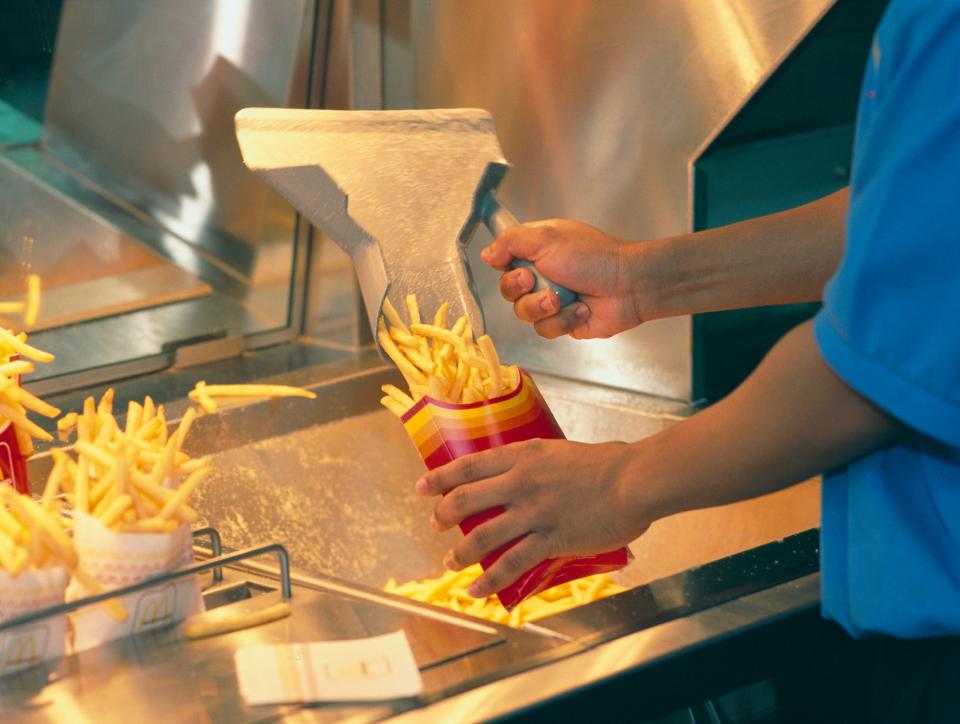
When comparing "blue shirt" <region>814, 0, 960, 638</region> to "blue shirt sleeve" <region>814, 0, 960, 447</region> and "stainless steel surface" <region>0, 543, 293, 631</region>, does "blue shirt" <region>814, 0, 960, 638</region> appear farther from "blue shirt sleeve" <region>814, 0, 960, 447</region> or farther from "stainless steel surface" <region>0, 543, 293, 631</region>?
"stainless steel surface" <region>0, 543, 293, 631</region>

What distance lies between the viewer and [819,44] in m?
1.99

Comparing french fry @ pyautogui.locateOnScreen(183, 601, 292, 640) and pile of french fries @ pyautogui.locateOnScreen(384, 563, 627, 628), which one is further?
pile of french fries @ pyautogui.locateOnScreen(384, 563, 627, 628)

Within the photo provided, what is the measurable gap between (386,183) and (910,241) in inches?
32.6

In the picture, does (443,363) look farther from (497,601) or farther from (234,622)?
(497,601)

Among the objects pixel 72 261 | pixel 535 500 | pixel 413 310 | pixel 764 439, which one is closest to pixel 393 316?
pixel 413 310

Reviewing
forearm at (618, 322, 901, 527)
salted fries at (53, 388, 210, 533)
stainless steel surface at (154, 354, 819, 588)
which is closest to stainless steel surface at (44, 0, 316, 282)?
stainless steel surface at (154, 354, 819, 588)

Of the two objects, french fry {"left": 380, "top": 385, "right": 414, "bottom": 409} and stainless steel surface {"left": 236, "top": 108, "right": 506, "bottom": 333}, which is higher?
stainless steel surface {"left": 236, "top": 108, "right": 506, "bottom": 333}

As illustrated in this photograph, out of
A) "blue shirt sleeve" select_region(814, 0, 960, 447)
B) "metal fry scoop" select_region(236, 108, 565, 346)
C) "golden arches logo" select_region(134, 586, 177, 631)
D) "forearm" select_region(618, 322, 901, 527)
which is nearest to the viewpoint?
"blue shirt sleeve" select_region(814, 0, 960, 447)

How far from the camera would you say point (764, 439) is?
1094 millimetres

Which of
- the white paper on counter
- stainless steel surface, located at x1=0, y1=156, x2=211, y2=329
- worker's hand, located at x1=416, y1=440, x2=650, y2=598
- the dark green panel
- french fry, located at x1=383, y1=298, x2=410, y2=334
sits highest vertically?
stainless steel surface, located at x1=0, y1=156, x2=211, y2=329

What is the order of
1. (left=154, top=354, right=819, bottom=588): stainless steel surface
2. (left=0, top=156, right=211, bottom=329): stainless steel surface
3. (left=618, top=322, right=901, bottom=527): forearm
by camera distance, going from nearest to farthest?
(left=618, top=322, right=901, bottom=527): forearm
(left=154, top=354, right=819, bottom=588): stainless steel surface
(left=0, top=156, right=211, bottom=329): stainless steel surface

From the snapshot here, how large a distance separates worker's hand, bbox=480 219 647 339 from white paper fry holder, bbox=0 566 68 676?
0.68 m

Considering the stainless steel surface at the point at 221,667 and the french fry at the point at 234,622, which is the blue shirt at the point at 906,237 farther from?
the french fry at the point at 234,622

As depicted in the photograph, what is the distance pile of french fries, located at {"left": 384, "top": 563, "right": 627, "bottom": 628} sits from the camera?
5.82ft
